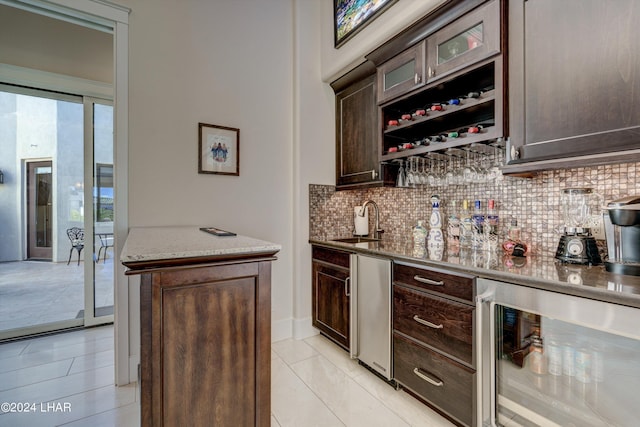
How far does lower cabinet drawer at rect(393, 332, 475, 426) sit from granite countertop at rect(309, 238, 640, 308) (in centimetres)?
50

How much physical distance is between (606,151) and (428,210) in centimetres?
124

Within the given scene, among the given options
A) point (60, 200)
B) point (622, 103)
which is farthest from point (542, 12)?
point (60, 200)

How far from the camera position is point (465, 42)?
68.8 inches

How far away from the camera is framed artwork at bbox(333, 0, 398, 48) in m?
2.32

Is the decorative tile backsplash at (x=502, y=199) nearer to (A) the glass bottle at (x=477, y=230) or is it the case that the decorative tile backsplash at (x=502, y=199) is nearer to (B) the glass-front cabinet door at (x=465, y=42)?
(A) the glass bottle at (x=477, y=230)

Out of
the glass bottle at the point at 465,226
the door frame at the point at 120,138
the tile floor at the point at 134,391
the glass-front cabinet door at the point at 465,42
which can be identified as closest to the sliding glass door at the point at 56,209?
the tile floor at the point at 134,391

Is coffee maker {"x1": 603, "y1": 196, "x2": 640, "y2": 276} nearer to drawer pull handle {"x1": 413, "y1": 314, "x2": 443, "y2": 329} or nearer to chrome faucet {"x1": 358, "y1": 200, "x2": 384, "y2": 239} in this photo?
drawer pull handle {"x1": 413, "y1": 314, "x2": 443, "y2": 329}

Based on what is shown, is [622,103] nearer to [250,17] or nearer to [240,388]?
[240,388]

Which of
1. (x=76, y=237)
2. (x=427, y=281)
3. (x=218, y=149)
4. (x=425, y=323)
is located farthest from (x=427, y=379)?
(x=76, y=237)

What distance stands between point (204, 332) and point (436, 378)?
4.15ft

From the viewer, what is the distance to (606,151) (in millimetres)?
1257

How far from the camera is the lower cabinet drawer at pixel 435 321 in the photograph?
4.85ft

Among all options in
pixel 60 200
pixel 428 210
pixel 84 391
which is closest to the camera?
pixel 84 391

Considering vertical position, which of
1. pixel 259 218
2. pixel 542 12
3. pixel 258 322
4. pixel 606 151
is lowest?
pixel 258 322
